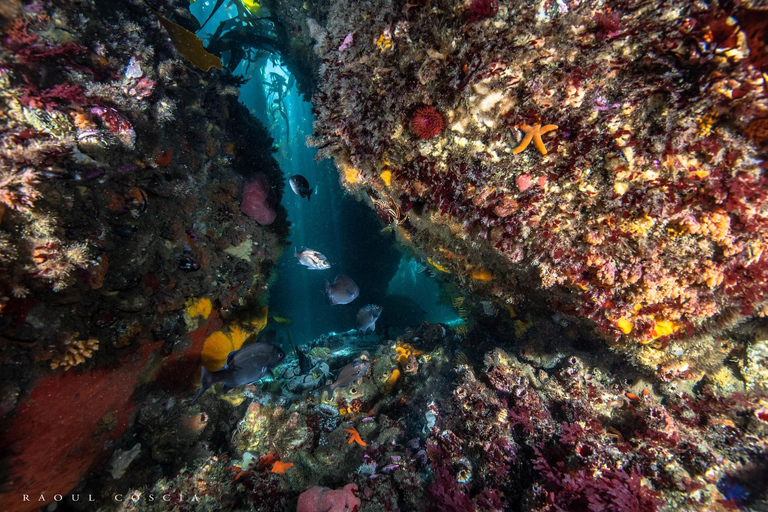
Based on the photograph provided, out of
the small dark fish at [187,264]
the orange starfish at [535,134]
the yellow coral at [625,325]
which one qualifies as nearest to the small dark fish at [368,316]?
the small dark fish at [187,264]

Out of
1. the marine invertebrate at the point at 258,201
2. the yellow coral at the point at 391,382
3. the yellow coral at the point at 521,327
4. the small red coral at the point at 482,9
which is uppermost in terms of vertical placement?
the small red coral at the point at 482,9

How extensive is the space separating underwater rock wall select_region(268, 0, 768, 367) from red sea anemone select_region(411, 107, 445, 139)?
0.01 metres

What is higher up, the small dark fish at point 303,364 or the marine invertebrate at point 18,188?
the marine invertebrate at point 18,188

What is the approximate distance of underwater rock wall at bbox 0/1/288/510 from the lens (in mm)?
3357

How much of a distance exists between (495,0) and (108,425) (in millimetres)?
7063

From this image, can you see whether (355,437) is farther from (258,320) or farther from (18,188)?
(18,188)

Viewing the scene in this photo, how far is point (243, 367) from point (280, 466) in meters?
1.64

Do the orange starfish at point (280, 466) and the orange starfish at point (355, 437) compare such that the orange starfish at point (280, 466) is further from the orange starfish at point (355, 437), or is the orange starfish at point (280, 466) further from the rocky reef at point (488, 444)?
the orange starfish at point (355, 437)

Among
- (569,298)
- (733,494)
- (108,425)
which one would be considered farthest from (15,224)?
(733,494)

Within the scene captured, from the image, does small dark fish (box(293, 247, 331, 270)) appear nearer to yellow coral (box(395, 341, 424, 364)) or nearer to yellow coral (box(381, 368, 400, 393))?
yellow coral (box(395, 341, 424, 364))

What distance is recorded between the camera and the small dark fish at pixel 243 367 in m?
5.07

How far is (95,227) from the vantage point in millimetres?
3883

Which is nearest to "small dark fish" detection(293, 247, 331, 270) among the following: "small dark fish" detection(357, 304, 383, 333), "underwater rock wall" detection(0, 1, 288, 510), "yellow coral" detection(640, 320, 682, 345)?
"underwater rock wall" detection(0, 1, 288, 510)

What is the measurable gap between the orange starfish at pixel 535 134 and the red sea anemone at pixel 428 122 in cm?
73
